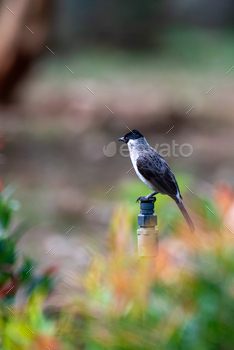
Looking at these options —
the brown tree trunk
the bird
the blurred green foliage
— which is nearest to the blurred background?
the brown tree trunk

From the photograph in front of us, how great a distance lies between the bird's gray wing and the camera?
8.32 ft

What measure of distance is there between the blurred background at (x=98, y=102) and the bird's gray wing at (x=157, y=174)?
1.06 m

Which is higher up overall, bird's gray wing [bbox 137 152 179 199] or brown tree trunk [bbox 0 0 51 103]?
brown tree trunk [bbox 0 0 51 103]

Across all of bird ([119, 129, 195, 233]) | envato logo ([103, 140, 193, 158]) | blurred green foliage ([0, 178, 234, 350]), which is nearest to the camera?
blurred green foliage ([0, 178, 234, 350])

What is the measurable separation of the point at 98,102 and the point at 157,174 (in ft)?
23.9

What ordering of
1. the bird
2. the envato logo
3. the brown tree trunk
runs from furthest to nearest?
the envato logo < the brown tree trunk < the bird

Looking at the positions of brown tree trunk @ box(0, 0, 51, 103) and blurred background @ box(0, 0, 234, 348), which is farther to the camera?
brown tree trunk @ box(0, 0, 51, 103)

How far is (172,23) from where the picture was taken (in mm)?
14984

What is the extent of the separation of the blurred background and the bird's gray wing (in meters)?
1.06

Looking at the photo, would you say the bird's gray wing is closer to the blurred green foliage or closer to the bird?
the bird

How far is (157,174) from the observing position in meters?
2.58

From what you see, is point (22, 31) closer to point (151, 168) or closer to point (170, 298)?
point (151, 168)

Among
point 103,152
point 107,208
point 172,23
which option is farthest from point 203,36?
point 107,208

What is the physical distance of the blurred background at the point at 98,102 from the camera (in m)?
6.77
